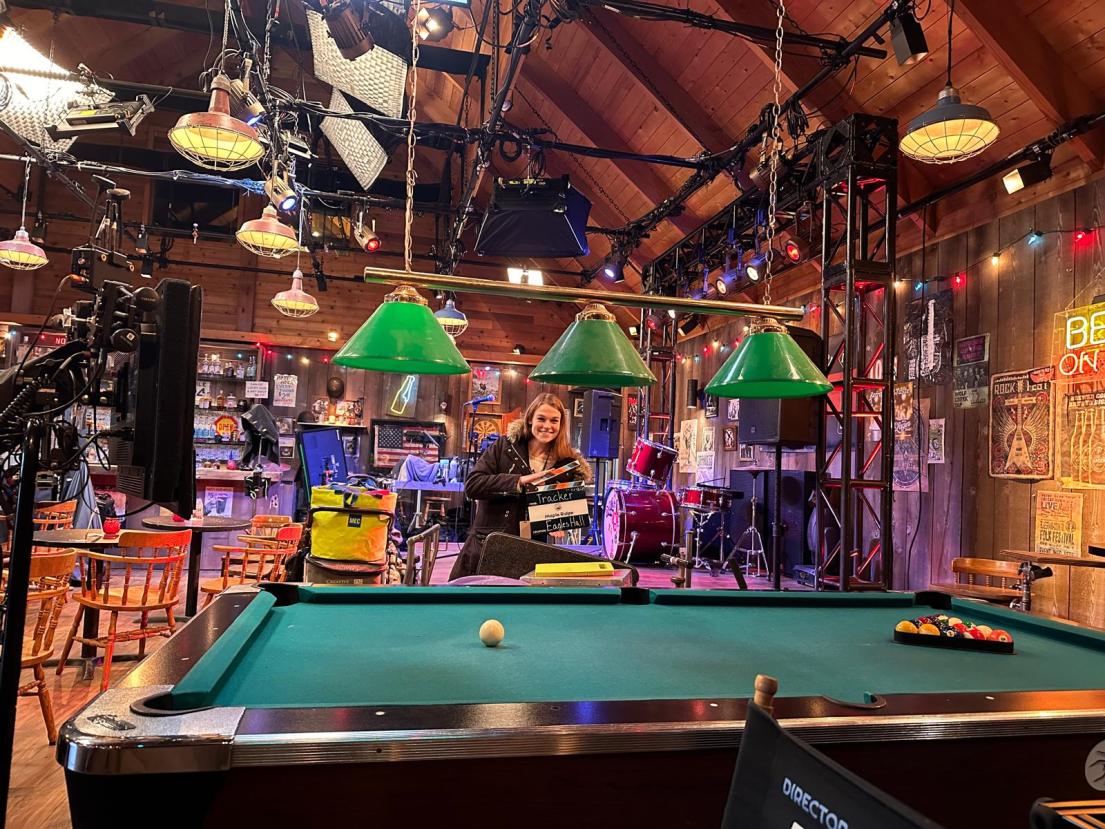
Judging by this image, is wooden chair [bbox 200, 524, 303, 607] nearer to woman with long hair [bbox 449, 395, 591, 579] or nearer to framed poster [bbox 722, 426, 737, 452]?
woman with long hair [bbox 449, 395, 591, 579]

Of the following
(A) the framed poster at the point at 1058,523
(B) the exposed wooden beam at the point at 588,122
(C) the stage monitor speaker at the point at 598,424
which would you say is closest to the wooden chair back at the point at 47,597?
(A) the framed poster at the point at 1058,523

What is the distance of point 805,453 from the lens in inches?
342

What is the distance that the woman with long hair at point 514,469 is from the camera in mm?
3988

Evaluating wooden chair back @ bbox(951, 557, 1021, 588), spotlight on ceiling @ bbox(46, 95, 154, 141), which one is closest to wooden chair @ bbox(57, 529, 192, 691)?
spotlight on ceiling @ bbox(46, 95, 154, 141)

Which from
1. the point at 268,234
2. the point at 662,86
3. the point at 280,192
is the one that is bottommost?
the point at 268,234

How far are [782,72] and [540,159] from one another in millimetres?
2562

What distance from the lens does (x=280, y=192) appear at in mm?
7074

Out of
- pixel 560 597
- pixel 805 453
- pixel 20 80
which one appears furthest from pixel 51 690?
pixel 805 453

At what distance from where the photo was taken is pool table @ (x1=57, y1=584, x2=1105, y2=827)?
3.81 ft

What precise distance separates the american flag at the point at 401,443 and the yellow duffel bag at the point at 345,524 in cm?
806

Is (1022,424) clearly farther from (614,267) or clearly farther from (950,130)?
(614,267)

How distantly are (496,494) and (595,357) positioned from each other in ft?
5.10

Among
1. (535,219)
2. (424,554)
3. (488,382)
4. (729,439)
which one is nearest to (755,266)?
(535,219)

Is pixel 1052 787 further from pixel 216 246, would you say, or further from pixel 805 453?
pixel 216 246
